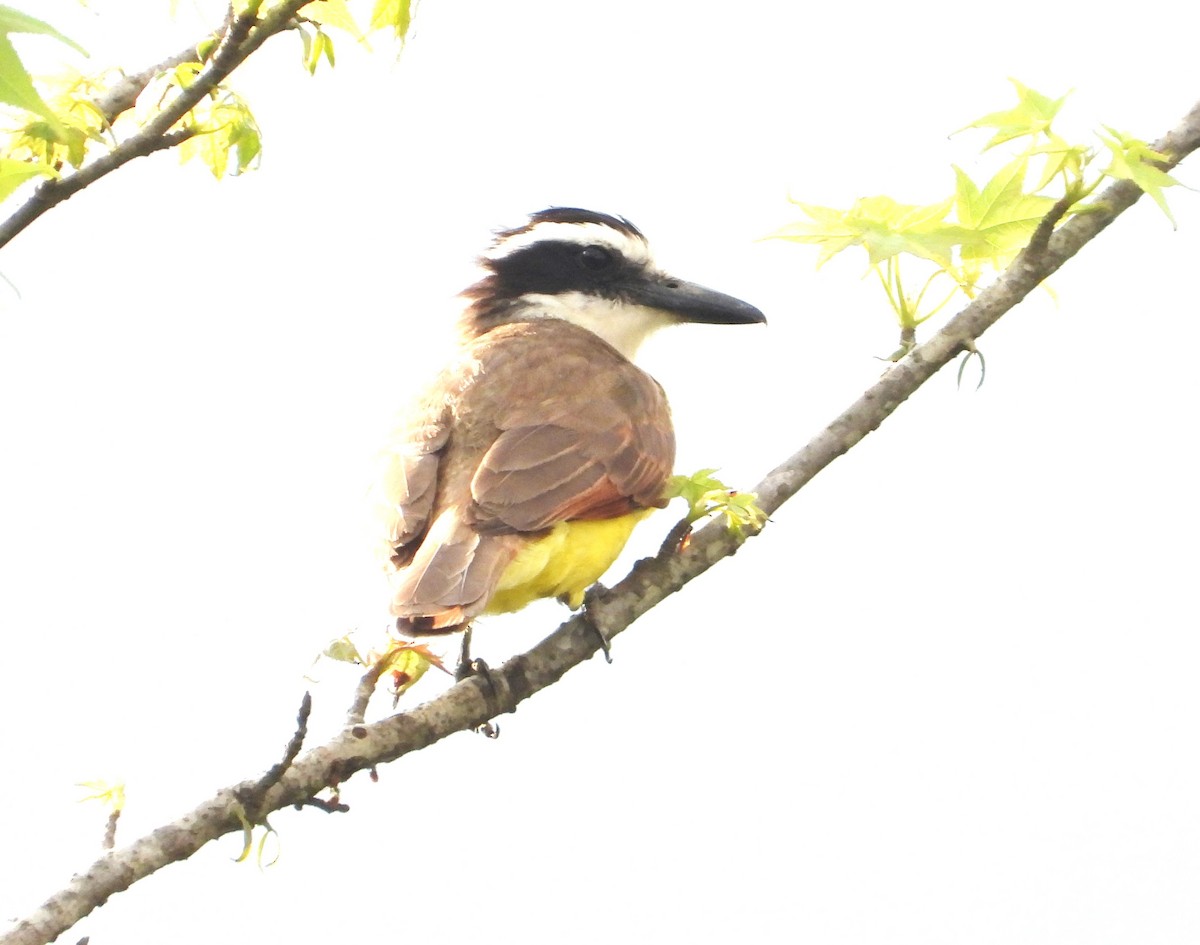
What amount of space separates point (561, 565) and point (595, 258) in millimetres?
1837

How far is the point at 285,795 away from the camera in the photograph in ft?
9.61

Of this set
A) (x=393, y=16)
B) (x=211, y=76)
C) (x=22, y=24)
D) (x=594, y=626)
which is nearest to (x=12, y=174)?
(x=22, y=24)

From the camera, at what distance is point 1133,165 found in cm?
296

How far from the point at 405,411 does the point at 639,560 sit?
39.9 inches

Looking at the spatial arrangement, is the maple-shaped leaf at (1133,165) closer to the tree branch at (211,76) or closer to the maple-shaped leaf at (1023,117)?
the maple-shaped leaf at (1023,117)

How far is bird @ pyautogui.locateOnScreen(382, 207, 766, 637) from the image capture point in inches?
145

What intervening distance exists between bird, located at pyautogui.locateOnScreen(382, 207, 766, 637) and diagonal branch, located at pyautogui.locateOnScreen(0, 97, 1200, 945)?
18 cm

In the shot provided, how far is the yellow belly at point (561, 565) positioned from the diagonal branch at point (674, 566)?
175 millimetres

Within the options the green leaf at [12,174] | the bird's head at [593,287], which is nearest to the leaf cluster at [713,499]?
the green leaf at [12,174]

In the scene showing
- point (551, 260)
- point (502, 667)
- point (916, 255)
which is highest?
point (551, 260)

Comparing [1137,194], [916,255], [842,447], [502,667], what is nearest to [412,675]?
[502,667]

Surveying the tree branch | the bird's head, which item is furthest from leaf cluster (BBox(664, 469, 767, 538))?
the bird's head

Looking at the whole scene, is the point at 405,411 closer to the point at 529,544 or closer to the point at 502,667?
the point at 529,544

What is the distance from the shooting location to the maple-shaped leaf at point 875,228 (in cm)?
319
